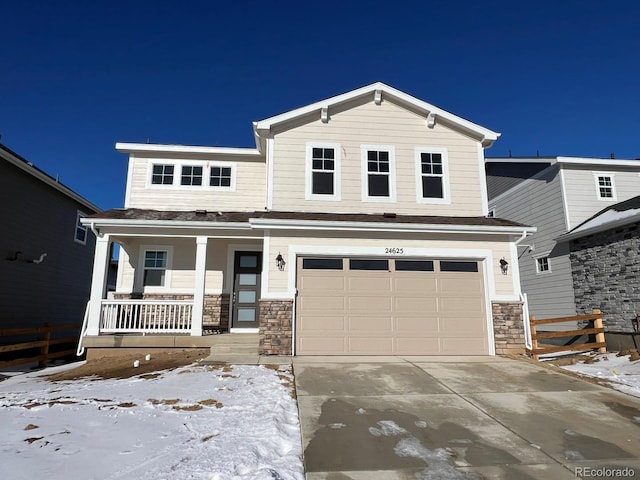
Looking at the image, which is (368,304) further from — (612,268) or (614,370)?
(612,268)

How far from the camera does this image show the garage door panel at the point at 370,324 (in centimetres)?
901

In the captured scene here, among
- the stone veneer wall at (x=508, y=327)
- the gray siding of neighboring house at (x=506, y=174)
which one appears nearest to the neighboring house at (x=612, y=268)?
the gray siding of neighboring house at (x=506, y=174)

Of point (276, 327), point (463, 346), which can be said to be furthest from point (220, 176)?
point (463, 346)

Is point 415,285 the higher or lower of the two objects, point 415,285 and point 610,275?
the lower

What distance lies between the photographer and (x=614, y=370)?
7688mm

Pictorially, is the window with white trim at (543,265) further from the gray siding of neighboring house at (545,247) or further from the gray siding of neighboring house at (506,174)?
the gray siding of neighboring house at (506,174)

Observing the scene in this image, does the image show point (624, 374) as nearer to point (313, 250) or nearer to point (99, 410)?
point (313, 250)

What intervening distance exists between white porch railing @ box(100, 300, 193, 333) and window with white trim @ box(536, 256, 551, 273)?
1184 centimetres

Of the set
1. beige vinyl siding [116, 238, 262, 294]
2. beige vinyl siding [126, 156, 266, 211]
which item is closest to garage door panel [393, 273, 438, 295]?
beige vinyl siding [116, 238, 262, 294]

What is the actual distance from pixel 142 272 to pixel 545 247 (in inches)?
518

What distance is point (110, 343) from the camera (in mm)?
8914

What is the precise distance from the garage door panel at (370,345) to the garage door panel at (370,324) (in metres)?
0.18

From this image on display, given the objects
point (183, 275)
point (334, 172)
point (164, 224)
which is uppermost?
point (334, 172)

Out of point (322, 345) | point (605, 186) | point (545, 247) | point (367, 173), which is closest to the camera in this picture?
point (322, 345)
